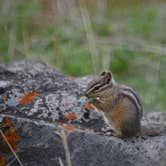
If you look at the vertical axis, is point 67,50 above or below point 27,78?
below

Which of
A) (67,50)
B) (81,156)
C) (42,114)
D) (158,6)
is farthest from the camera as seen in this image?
(158,6)

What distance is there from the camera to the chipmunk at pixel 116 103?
19.6 feet

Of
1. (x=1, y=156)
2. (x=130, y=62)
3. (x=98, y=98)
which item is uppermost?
(x=98, y=98)

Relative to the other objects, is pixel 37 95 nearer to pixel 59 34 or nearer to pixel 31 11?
pixel 59 34

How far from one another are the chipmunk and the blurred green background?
376 centimetres

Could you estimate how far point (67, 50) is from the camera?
11.3 metres

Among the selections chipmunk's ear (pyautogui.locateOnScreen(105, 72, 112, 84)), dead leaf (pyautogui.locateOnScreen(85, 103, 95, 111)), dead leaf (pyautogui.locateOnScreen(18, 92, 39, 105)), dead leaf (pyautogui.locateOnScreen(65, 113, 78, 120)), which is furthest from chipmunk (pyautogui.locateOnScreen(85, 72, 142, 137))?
dead leaf (pyautogui.locateOnScreen(18, 92, 39, 105))

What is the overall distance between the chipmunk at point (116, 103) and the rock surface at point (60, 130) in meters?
0.14

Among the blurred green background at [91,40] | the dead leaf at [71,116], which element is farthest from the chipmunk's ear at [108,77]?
the blurred green background at [91,40]

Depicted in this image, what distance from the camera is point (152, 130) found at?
20.3 ft

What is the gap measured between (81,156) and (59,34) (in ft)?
19.7

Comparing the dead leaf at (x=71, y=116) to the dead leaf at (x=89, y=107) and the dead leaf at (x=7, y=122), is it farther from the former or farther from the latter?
the dead leaf at (x=7, y=122)

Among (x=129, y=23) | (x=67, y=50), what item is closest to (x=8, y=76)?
(x=67, y=50)

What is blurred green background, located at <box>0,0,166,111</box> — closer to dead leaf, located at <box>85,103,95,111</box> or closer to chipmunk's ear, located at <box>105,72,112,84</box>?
dead leaf, located at <box>85,103,95,111</box>
